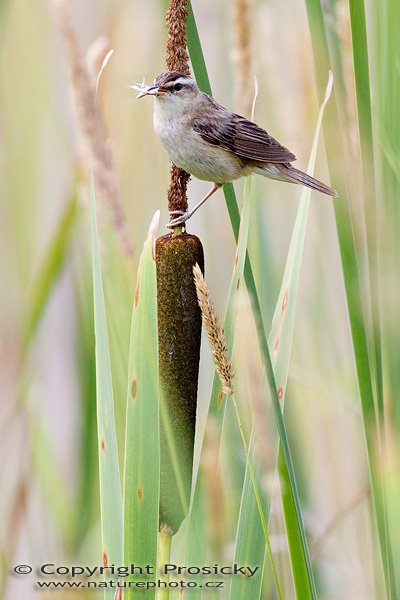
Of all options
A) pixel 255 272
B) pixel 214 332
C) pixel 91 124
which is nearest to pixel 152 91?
pixel 255 272

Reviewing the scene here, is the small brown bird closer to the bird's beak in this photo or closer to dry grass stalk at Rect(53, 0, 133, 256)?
the bird's beak

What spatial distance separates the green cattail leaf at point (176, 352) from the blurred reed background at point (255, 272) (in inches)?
2.1

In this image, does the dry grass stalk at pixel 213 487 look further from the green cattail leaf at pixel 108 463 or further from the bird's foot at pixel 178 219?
the bird's foot at pixel 178 219

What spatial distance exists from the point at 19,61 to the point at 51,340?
82 cm

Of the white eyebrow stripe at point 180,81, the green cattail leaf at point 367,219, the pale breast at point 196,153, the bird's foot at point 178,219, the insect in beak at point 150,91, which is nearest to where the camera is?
the green cattail leaf at point 367,219

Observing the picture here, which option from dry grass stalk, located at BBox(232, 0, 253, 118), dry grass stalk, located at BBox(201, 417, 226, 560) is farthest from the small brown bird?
dry grass stalk, located at BBox(201, 417, 226, 560)

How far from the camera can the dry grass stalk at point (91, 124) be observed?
971 millimetres

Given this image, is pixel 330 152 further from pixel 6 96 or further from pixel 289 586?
pixel 6 96

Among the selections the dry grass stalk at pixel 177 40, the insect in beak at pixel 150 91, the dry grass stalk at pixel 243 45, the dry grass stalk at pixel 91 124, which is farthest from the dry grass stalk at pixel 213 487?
the insect in beak at pixel 150 91

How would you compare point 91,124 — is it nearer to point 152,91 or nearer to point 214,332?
point 214,332

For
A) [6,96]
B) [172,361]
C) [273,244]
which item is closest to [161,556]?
[172,361]

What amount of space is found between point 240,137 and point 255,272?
21.0 inches

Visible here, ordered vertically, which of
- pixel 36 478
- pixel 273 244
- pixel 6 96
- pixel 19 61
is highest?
pixel 19 61

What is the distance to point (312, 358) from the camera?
5.98ft
